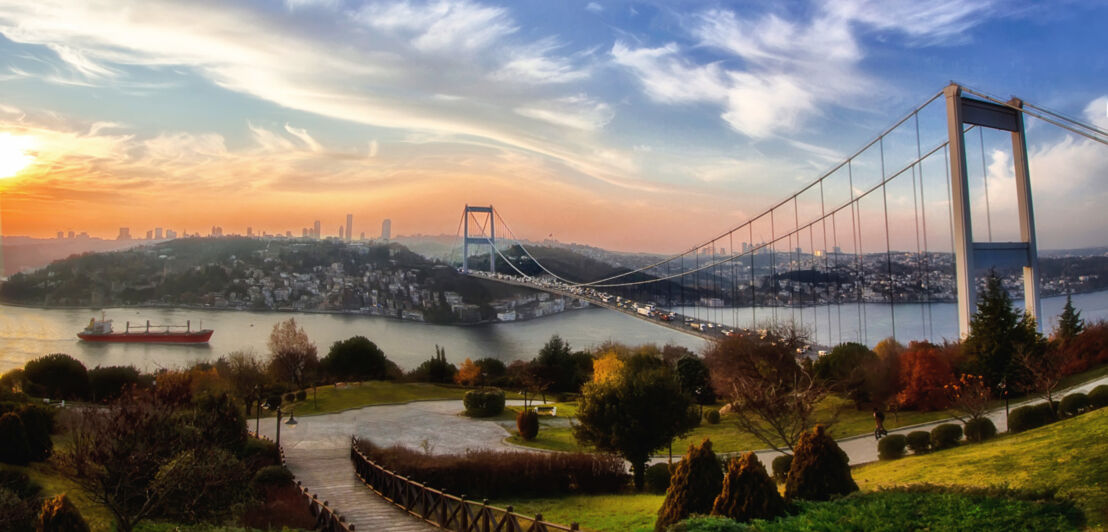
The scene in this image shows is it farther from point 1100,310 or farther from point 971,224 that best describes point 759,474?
point 1100,310

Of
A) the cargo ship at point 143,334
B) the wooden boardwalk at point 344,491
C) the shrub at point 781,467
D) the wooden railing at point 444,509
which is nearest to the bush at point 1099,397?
the shrub at point 781,467

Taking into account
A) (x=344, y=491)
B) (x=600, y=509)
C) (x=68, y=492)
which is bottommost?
(x=344, y=491)

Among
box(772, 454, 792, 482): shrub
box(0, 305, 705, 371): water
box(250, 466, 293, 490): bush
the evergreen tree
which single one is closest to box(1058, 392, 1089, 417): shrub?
box(772, 454, 792, 482): shrub

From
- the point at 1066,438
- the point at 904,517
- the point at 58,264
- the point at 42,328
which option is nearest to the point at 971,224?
the point at 1066,438

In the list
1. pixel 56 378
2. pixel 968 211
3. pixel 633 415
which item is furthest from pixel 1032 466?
pixel 56 378

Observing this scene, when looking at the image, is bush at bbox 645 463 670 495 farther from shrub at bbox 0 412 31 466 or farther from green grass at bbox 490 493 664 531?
shrub at bbox 0 412 31 466

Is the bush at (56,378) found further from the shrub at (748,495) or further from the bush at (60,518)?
the shrub at (748,495)

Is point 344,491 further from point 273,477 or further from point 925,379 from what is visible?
point 925,379
